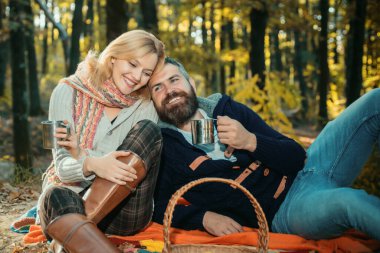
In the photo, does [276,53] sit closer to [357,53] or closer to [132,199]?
[357,53]

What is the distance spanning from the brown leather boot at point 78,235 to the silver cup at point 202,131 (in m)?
0.91

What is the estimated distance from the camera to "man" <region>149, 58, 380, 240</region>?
10.8 ft

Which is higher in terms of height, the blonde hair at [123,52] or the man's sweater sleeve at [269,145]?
the blonde hair at [123,52]

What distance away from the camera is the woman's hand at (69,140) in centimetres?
304

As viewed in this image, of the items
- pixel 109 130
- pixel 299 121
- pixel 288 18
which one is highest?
pixel 288 18

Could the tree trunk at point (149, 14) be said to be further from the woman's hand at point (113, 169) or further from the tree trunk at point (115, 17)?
the woman's hand at point (113, 169)

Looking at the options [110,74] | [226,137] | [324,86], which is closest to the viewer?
[226,137]

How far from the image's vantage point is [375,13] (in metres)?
9.68

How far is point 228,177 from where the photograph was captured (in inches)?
140

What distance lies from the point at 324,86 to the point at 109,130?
1305 centimetres

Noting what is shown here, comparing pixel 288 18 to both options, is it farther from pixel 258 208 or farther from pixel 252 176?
pixel 258 208

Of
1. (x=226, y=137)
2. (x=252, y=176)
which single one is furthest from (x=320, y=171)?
(x=226, y=137)

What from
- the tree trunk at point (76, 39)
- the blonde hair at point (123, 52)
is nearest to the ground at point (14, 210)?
the blonde hair at point (123, 52)

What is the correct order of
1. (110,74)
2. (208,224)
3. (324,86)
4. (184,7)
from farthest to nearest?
(324,86), (184,7), (110,74), (208,224)
